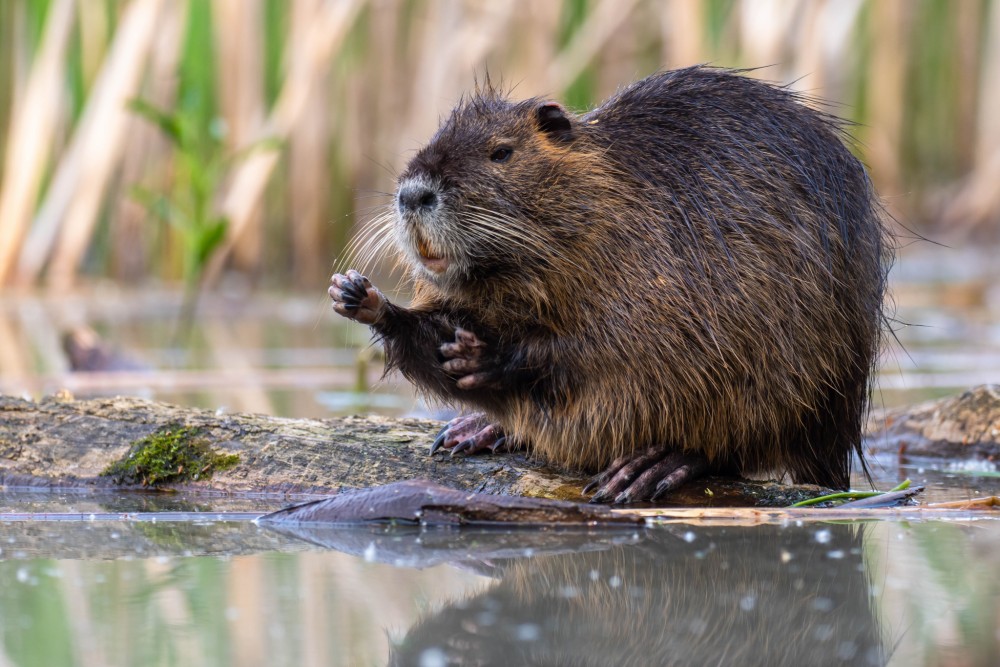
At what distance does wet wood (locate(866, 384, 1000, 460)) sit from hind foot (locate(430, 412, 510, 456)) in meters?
1.17

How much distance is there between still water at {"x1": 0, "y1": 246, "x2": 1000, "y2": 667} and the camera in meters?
1.47

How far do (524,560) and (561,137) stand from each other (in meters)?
1.05

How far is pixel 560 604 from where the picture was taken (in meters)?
1.69

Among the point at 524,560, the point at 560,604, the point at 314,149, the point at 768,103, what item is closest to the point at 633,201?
the point at 768,103

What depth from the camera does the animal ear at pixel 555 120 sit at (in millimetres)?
2689

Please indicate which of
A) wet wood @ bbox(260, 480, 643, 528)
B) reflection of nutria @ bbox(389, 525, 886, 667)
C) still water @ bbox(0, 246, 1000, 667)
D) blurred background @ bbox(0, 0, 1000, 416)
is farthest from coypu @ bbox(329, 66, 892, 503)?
blurred background @ bbox(0, 0, 1000, 416)

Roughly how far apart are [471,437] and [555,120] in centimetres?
66

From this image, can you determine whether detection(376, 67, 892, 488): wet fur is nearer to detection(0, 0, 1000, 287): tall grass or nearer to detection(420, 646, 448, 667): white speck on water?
detection(420, 646, 448, 667): white speck on water

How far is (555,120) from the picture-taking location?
270 cm

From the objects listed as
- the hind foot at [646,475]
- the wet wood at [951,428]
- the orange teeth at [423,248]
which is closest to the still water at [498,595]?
the hind foot at [646,475]

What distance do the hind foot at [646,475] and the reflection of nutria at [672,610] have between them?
0.41 m

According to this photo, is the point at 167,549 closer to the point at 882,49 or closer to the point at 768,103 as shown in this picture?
the point at 768,103

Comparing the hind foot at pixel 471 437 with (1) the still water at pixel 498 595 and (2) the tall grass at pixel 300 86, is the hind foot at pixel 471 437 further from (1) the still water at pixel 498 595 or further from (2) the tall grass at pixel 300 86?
(2) the tall grass at pixel 300 86

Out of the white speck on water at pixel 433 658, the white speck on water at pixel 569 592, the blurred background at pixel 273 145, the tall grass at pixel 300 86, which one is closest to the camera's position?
the white speck on water at pixel 433 658
